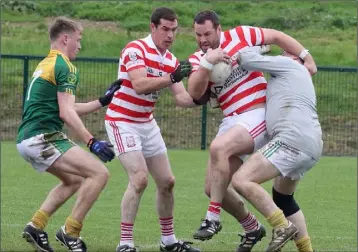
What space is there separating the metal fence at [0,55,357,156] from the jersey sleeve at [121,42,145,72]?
37.8 ft

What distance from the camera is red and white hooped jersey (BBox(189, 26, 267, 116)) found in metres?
9.93

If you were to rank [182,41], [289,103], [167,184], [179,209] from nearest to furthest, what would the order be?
[289,103] → [167,184] → [179,209] → [182,41]

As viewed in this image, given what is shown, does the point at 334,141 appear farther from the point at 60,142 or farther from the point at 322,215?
the point at 60,142

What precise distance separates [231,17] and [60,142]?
19207 millimetres

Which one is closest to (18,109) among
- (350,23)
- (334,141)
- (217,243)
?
(334,141)

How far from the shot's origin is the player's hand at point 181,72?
991cm

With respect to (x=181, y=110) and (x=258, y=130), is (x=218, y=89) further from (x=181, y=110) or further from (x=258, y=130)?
(x=181, y=110)

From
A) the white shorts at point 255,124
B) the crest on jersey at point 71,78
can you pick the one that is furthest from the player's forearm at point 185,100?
the crest on jersey at point 71,78

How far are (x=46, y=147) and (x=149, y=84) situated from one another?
46.1 inches

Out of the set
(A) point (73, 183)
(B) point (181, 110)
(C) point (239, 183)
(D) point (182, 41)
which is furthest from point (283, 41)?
(D) point (182, 41)

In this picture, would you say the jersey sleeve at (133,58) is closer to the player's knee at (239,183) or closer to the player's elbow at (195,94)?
the player's elbow at (195,94)

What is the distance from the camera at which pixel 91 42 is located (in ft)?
90.7

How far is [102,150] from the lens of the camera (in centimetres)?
963

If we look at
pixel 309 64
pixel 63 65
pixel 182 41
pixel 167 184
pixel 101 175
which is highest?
pixel 309 64
